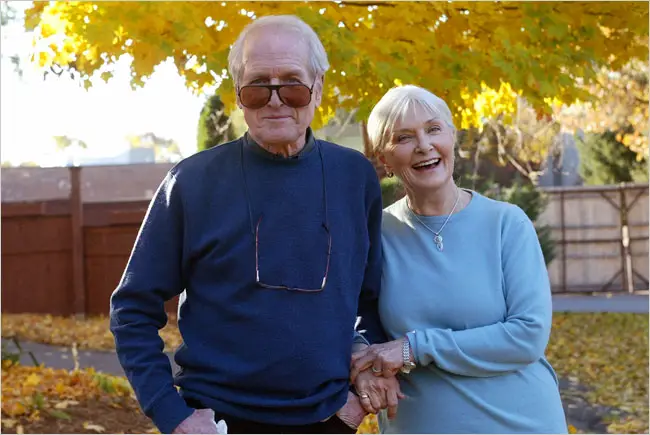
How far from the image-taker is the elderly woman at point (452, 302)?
2127mm

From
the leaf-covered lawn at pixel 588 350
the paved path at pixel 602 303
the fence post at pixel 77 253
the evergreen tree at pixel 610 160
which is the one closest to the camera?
the leaf-covered lawn at pixel 588 350

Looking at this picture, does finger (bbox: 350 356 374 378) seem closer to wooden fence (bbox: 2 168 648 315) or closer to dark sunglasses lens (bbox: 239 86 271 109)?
dark sunglasses lens (bbox: 239 86 271 109)

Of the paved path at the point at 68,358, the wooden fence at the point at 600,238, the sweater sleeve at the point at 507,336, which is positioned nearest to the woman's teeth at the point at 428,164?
the sweater sleeve at the point at 507,336

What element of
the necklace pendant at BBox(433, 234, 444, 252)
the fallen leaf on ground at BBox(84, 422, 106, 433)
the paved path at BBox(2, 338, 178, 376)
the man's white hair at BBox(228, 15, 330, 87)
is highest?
the man's white hair at BBox(228, 15, 330, 87)

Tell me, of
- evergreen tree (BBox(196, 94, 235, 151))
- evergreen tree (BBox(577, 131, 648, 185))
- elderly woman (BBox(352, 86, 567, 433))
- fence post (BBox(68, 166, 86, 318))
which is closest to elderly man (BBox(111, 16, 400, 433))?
elderly woman (BBox(352, 86, 567, 433))

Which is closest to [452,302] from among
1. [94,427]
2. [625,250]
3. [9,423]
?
[94,427]

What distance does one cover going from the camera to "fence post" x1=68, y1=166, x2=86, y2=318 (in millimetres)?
12617

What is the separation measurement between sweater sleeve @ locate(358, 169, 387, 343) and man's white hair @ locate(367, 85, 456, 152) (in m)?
0.15

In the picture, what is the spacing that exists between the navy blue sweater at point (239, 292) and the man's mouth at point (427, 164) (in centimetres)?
33

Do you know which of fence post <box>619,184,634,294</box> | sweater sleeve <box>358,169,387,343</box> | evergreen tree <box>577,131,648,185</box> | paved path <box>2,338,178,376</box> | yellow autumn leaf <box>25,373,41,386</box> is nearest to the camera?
sweater sleeve <box>358,169,387,343</box>

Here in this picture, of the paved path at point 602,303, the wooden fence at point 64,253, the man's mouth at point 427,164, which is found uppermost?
the man's mouth at point 427,164

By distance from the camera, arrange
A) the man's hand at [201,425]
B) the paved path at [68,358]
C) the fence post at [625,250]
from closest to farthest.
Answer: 1. the man's hand at [201,425]
2. the paved path at [68,358]
3. the fence post at [625,250]

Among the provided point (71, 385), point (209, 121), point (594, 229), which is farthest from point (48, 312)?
point (594, 229)

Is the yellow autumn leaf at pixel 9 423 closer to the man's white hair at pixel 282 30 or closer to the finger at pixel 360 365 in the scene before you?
the finger at pixel 360 365
